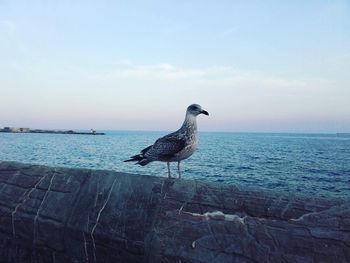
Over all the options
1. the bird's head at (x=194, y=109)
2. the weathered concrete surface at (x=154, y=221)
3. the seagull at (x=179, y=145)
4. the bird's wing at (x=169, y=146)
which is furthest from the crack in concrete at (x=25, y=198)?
the bird's head at (x=194, y=109)

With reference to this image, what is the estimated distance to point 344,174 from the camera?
37.9m

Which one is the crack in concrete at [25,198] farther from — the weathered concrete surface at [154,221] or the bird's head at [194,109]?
the bird's head at [194,109]

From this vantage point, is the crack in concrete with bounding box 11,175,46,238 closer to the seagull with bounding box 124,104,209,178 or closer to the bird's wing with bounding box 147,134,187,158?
the seagull with bounding box 124,104,209,178

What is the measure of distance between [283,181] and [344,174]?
34.7 ft

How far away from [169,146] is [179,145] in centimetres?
14

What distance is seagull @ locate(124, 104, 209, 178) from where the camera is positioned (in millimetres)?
4230

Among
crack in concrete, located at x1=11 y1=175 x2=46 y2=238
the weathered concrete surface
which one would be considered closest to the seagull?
crack in concrete, located at x1=11 y1=175 x2=46 y2=238

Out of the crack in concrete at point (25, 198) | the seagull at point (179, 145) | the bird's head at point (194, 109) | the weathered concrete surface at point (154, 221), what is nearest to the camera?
the weathered concrete surface at point (154, 221)

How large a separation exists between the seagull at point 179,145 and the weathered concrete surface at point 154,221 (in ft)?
4.98

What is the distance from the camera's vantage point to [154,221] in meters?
2.32

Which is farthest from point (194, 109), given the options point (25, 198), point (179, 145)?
point (25, 198)

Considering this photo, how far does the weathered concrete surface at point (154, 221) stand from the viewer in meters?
1.89

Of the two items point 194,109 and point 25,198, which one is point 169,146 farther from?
point 25,198

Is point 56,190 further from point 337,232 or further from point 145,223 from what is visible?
point 337,232
